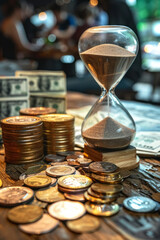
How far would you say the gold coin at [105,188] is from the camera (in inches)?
26.9

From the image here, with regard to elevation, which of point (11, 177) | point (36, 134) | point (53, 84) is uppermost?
point (53, 84)

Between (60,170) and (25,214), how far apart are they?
0.86 feet

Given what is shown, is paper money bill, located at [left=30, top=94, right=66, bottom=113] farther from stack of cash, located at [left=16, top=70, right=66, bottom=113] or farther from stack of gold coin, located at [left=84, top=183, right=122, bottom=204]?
stack of gold coin, located at [left=84, top=183, right=122, bottom=204]

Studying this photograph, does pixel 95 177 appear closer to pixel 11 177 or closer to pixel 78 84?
pixel 11 177

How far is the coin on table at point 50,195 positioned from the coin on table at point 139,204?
165mm

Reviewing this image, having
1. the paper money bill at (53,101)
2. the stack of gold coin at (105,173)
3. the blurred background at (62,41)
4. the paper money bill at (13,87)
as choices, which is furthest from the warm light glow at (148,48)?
the stack of gold coin at (105,173)

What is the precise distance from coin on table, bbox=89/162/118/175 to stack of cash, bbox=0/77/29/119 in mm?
884

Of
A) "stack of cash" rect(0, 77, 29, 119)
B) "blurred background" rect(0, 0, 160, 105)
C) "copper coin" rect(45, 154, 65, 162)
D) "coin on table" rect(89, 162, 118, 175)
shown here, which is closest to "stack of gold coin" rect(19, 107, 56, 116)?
"copper coin" rect(45, 154, 65, 162)

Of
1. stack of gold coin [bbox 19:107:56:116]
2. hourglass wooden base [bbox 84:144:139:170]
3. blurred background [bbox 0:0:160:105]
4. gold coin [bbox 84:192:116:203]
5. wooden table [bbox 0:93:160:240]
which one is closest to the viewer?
wooden table [bbox 0:93:160:240]

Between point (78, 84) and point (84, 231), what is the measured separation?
374 centimetres

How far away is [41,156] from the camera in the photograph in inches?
39.9

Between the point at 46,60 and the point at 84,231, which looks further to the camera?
the point at 46,60

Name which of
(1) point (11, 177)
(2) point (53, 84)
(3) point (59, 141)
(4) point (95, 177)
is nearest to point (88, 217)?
(4) point (95, 177)

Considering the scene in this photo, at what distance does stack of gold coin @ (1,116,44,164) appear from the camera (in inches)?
36.8
